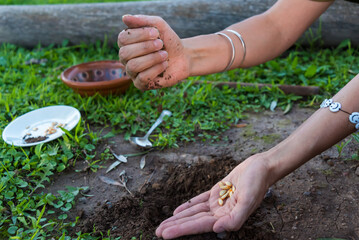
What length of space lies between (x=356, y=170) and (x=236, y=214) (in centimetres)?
108

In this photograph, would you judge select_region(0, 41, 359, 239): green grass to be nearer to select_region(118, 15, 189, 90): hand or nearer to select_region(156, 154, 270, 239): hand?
select_region(156, 154, 270, 239): hand

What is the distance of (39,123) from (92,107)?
493 millimetres

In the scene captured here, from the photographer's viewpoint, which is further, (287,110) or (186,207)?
(287,110)

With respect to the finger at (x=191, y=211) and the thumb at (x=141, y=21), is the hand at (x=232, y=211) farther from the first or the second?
the thumb at (x=141, y=21)

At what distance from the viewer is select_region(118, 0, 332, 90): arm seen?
2.00 metres

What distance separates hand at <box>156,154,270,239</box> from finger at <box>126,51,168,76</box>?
72cm

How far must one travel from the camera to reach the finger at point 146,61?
2037 millimetres

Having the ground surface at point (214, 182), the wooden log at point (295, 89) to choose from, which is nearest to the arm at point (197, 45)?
the ground surface at point (214, 182)

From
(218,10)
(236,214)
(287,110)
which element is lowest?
(287,110)

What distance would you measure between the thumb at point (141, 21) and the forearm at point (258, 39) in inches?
13.3

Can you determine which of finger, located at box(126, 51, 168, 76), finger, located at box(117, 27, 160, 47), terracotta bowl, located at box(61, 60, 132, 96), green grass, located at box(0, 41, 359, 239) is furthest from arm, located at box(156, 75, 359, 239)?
terracotta bowl, located at box(61, 60, 132, 96)

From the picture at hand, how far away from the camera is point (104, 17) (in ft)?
15.5

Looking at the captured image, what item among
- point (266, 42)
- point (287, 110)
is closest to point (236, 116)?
point (287, 110)

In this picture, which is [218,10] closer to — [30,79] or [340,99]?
[30,79]
